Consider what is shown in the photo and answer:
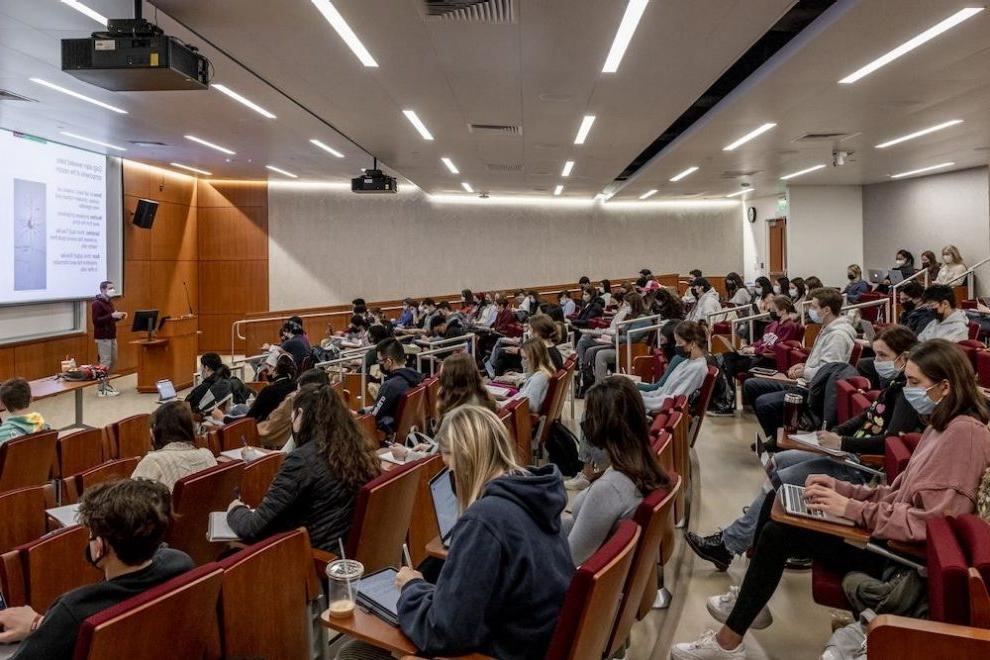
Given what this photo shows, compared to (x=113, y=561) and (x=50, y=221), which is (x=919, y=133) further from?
(x=50, y=221)

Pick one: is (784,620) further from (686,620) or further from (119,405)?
(119,405)

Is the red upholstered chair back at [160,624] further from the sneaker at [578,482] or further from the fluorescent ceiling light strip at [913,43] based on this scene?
the fluorescent ceiling light strip at [913,43]

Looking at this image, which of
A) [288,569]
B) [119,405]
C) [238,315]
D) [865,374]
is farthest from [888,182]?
[288,569]

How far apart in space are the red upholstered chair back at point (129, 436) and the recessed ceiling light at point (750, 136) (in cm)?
753

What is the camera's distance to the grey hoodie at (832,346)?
562cm

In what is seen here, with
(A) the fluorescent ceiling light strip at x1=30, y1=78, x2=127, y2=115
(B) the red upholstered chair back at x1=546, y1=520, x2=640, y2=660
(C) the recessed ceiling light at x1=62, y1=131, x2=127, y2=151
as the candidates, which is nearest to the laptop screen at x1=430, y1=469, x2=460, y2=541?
(B) the red upholstered chair back at x1=546, y1=520, x2=640, y2=660

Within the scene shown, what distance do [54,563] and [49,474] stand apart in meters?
2.62

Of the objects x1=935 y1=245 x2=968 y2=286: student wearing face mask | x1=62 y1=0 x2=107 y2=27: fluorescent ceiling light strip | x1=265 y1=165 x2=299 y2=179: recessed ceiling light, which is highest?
x1=265 y1=165 x2=299 y2=179: recessed ceiling light

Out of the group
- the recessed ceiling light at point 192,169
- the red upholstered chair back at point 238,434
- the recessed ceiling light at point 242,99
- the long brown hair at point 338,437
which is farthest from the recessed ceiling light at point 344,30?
the recessed ceiling light at point 192,169

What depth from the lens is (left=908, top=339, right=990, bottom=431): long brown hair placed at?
106 inches

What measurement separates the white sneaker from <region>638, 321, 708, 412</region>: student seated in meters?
2.34

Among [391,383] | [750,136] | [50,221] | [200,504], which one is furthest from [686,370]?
[50,221]

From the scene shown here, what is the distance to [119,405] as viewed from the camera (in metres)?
9.85

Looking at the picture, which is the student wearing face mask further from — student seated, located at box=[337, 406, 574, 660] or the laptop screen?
student seated, located at box=[337, 406, 574, 660]
